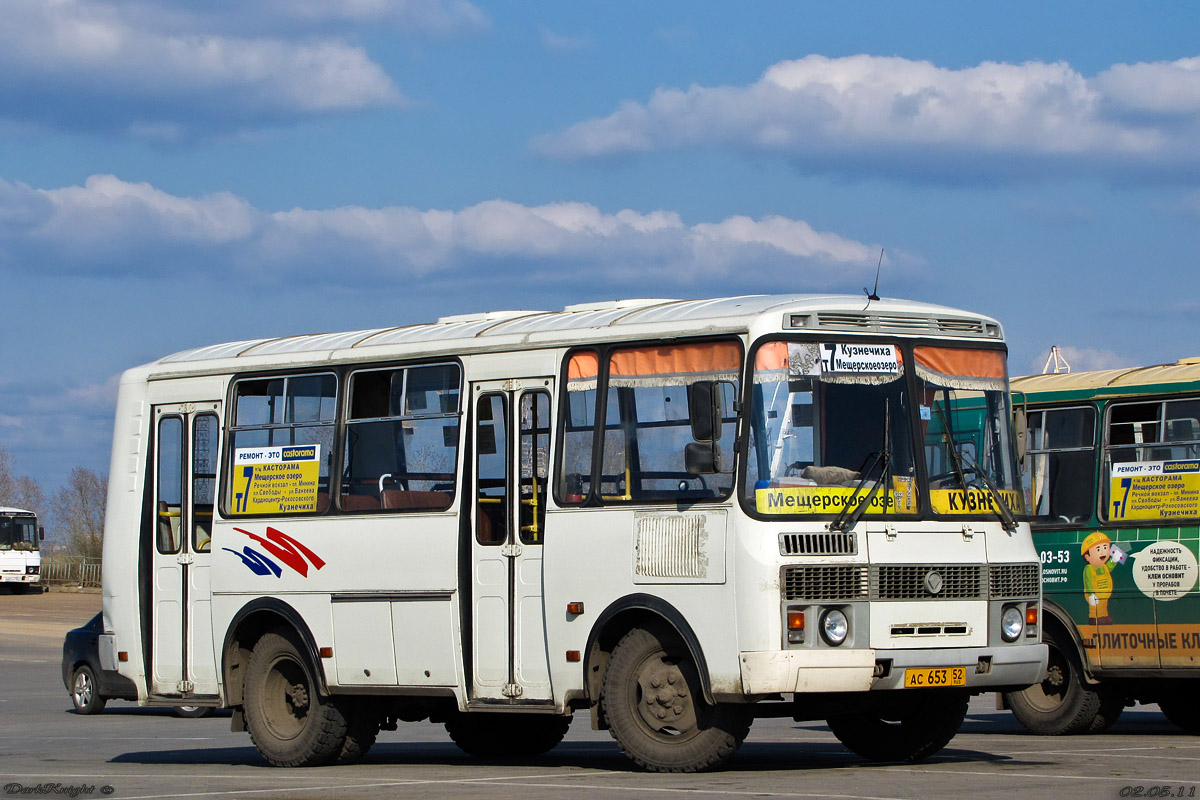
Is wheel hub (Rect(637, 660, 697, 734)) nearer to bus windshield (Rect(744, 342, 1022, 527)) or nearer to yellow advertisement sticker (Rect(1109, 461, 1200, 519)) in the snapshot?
bus windshield (Rect(744, 342, 1022, 527))

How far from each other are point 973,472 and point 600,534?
2588 mm

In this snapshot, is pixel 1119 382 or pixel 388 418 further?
pixel 1119 382

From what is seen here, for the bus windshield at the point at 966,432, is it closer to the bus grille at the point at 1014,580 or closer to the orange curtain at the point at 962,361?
the orange curtain at the point at 962,361

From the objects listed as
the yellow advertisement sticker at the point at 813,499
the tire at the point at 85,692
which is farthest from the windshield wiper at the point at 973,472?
the tire at the point at 85,692

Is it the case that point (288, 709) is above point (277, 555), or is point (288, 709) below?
below

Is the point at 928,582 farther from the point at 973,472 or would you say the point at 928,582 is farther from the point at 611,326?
the point at 611,326

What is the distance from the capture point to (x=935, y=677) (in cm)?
1239

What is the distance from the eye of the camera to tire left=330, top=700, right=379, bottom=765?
49.0 ft

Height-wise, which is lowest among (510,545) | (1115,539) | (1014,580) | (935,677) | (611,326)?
(935,677)

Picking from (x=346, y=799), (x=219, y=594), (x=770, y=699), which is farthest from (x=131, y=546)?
(x=770, y=699)

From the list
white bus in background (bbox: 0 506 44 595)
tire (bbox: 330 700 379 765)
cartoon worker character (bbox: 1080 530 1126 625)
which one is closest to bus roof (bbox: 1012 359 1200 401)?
cartoon worker character (bbox: 1080 530 1126 625)

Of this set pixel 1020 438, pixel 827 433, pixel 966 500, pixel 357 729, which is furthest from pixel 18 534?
pixel 827 433

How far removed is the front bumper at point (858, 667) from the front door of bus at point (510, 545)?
1.98 metres

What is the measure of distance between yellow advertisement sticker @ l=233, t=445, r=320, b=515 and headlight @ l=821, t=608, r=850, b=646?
15.2 feet
